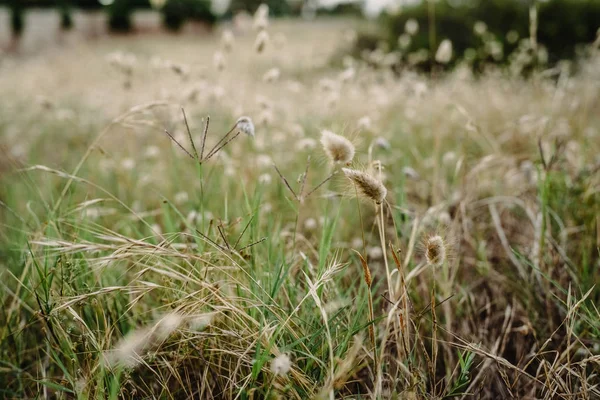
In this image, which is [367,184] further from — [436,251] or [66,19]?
[66,19]

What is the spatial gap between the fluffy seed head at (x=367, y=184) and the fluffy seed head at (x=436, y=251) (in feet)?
0.47

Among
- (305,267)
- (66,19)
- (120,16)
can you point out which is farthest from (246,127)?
(120,16)

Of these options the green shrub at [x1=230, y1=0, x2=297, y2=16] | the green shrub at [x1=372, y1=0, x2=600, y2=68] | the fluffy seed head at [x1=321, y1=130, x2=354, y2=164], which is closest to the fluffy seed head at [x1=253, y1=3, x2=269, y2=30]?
the fluffy seed head at [x1=321, y1=130, x2=354, y2=164]

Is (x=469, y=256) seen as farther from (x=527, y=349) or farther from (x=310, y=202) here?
(x=310, y=202)

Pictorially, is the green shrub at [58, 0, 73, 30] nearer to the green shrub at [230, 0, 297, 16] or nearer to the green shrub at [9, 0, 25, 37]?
the green shrub at [9, 0, 25, 37]

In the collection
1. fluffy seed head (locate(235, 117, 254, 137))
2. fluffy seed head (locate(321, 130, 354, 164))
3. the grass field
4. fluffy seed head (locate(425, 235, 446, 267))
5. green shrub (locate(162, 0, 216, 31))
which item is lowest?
the grass field

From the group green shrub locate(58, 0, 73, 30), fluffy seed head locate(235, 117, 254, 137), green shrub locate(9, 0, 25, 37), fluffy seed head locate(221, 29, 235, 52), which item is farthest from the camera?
green shrub locate(58, 0, 73, 30)

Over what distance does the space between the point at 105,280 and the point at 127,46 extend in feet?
71.4

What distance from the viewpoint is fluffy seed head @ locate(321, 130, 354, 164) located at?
902 millimetres

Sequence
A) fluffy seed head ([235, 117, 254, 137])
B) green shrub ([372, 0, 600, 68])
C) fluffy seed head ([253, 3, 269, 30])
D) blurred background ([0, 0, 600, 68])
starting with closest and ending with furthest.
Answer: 1. fluffy seed head ([235, 117, 254, 137])
2. fluffy seed head ([253, 3, 269, 30])
3. blurred background ([0, 0, 600, 68])
4. green shrub ([372, 0, 600, 68])

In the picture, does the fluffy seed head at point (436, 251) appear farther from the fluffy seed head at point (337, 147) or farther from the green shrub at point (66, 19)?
the green shrub at point (66, 19)

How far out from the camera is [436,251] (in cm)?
91

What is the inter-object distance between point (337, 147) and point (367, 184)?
10cm

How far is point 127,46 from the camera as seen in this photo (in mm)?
20359
